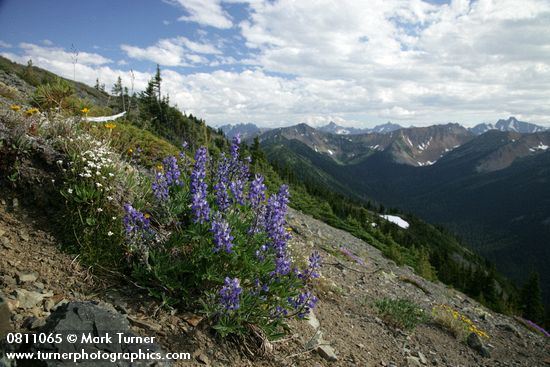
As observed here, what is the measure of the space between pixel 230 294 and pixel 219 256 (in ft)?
1.74

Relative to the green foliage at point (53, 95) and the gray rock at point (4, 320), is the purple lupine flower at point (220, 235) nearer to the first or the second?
the gray rock at point (4, 320)

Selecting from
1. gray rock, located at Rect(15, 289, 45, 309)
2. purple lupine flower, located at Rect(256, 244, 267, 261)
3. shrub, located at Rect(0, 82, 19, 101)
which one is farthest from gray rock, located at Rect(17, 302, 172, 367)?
shrub, located at Rect(0, 82, 19, 101)

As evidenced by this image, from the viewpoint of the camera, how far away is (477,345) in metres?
8.68

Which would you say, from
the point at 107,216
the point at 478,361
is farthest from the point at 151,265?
the point at 478,361

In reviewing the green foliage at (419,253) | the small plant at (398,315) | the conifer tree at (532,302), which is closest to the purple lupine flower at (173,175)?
the small plant at (398,315)

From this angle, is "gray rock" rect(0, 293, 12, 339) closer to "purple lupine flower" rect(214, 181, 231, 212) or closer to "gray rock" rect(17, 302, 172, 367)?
"gray rock" rect(17, 302, 172, 367)

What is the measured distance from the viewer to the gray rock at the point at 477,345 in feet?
27.9

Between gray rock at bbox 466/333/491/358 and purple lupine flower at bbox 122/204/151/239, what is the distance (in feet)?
28.5

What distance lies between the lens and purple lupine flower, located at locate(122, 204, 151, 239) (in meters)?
4.25

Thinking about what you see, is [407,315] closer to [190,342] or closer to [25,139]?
[190,342]

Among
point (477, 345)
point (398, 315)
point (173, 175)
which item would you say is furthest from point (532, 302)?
point (173, 175)

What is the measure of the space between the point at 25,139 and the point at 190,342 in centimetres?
380

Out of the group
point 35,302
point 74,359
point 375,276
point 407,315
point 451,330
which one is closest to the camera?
point 74,359

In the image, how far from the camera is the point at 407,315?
312 inches
